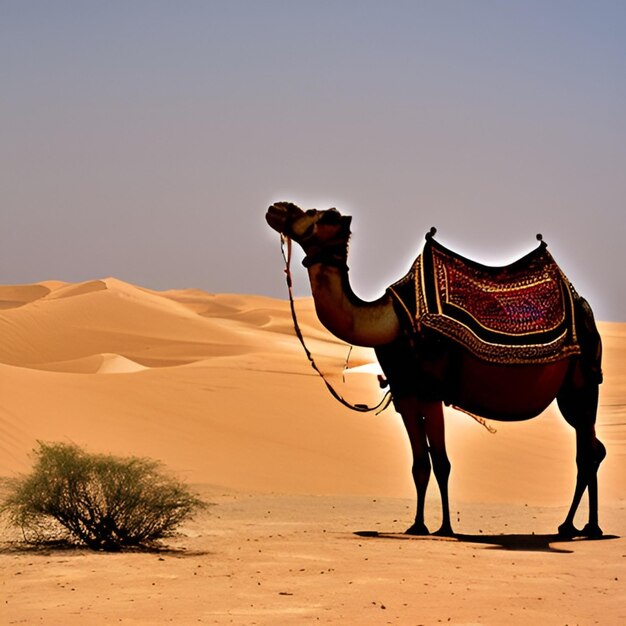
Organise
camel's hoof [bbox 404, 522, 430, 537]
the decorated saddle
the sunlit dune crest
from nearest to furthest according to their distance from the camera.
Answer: the decorated saddle → camel's hoof [bbox 404, 522, 430, 537] → the sunlit dune crest

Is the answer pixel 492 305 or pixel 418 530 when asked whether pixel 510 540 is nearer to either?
pixel 418 530

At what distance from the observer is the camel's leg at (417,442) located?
43.5ft

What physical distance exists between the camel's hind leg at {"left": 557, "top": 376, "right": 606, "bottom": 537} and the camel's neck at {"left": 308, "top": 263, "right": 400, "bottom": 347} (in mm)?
2313

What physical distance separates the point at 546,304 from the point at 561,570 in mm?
3439

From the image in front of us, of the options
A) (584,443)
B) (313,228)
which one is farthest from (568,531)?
(313,228)

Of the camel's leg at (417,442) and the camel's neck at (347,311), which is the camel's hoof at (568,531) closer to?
the camel's leg at (417,442)

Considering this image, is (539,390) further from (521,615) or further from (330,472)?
(330,472)

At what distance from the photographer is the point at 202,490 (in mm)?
18547

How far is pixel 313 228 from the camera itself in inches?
496

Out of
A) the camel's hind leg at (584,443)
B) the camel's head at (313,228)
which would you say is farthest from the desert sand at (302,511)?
the camel's head at (313,228)

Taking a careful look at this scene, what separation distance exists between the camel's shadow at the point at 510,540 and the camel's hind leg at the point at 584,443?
18cm

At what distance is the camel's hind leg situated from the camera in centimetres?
1406

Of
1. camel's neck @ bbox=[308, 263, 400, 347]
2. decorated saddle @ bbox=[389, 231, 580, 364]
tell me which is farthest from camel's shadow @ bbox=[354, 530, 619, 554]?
camel's neck @ bbox=[308, 263, 400, 347]

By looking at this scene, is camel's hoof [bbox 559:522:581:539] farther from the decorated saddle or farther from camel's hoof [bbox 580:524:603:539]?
the decorated saddle
